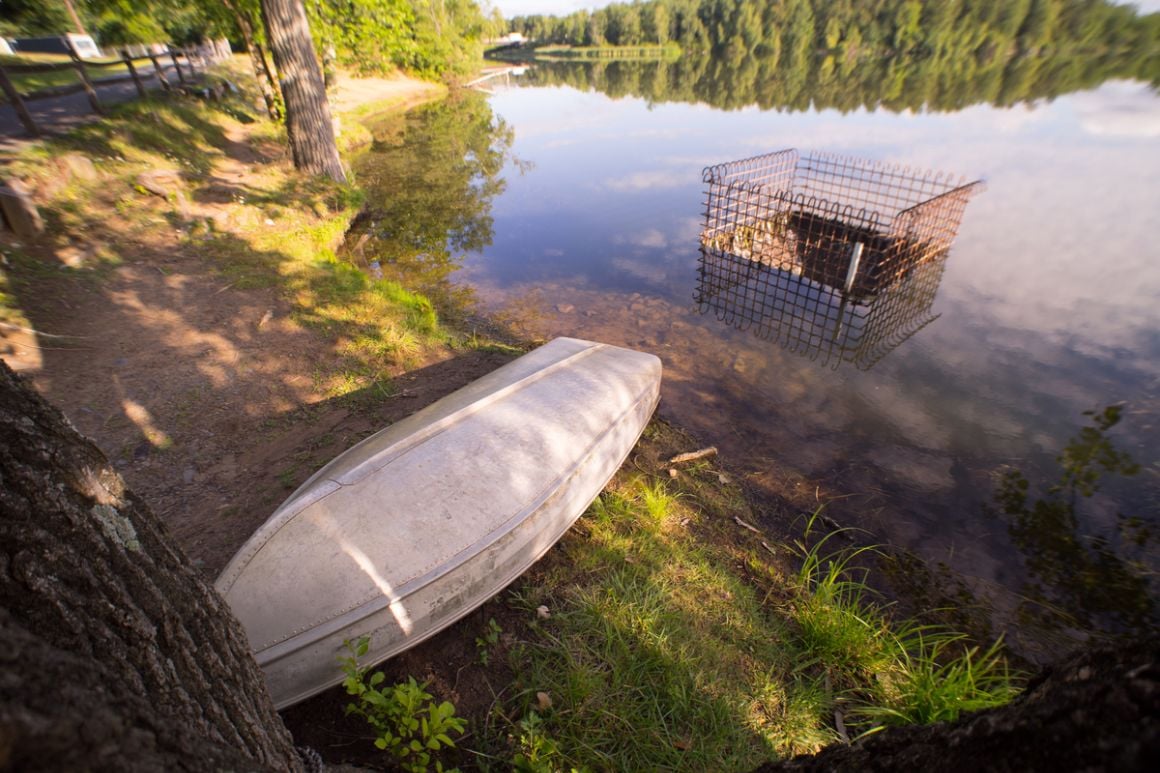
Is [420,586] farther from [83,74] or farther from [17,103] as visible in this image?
[83,74]

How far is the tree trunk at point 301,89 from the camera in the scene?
10.6 metres

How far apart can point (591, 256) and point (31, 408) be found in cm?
1210

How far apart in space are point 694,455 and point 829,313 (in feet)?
19.3

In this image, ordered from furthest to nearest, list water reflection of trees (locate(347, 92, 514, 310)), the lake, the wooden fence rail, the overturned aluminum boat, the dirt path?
water reflection of trees (locate(347, 92, 514, 310)), the wooden fence rail, the lake, the dirt path, the overturned aluminum boat

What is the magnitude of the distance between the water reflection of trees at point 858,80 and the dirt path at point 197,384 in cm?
3324

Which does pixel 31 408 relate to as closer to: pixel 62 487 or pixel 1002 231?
pixel 62 487

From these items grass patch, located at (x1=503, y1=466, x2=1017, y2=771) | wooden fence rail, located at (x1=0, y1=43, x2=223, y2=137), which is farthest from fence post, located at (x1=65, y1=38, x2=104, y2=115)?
grass patch, located at (x1=503, y1=466, x2=1017, y2=771)

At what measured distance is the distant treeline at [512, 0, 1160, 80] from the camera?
4706 cm

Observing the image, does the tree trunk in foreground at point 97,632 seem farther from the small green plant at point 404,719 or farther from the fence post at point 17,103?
the fence post at point 17,103

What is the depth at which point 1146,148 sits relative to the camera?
1798 centimetres

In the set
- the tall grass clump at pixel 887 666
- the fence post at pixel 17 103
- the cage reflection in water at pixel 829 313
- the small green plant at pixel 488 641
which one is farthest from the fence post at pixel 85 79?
the tall grass clump at pixel 887 666

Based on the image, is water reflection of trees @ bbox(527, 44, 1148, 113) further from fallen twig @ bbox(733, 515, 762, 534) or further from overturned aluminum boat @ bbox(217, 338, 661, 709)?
overturned aluminum boat @ bbox(217, 338, 661, 709)

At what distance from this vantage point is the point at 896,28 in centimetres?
5397

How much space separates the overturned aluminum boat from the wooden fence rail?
11816 mm
